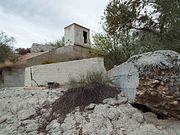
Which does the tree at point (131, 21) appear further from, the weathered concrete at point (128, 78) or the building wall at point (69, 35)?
the building wall at point (69, 35)

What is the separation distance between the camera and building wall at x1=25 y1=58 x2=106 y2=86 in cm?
849

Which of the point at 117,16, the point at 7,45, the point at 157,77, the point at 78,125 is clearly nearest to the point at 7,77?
the point at 7,45

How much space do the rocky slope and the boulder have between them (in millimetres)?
351

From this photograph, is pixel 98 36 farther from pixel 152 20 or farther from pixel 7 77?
pixel 7 77

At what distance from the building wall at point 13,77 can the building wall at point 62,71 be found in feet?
13.2

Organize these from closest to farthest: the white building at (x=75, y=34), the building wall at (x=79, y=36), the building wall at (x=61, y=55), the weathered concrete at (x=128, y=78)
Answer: the weathered concrete at (x=128, y=78) < the building wall at (x=61, y=55) < the white building at (x=75, y=34) < the building wall at (x=79, y=36)

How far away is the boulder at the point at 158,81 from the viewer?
4520 mm

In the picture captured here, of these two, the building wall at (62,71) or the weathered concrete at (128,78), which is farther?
the building wall at (62,71)

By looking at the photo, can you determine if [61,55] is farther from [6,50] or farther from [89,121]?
[89,121]

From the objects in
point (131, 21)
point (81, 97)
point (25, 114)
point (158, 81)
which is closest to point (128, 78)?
point (158, 81)

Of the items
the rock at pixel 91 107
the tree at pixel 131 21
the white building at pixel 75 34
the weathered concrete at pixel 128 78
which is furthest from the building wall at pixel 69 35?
the rock at pixel 91 107

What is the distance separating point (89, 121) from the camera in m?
5.07

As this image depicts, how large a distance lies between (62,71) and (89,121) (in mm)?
4498

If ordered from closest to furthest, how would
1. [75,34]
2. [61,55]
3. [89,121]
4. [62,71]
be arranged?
[89,121]
[62,71]
[61,55]
[75,34]
